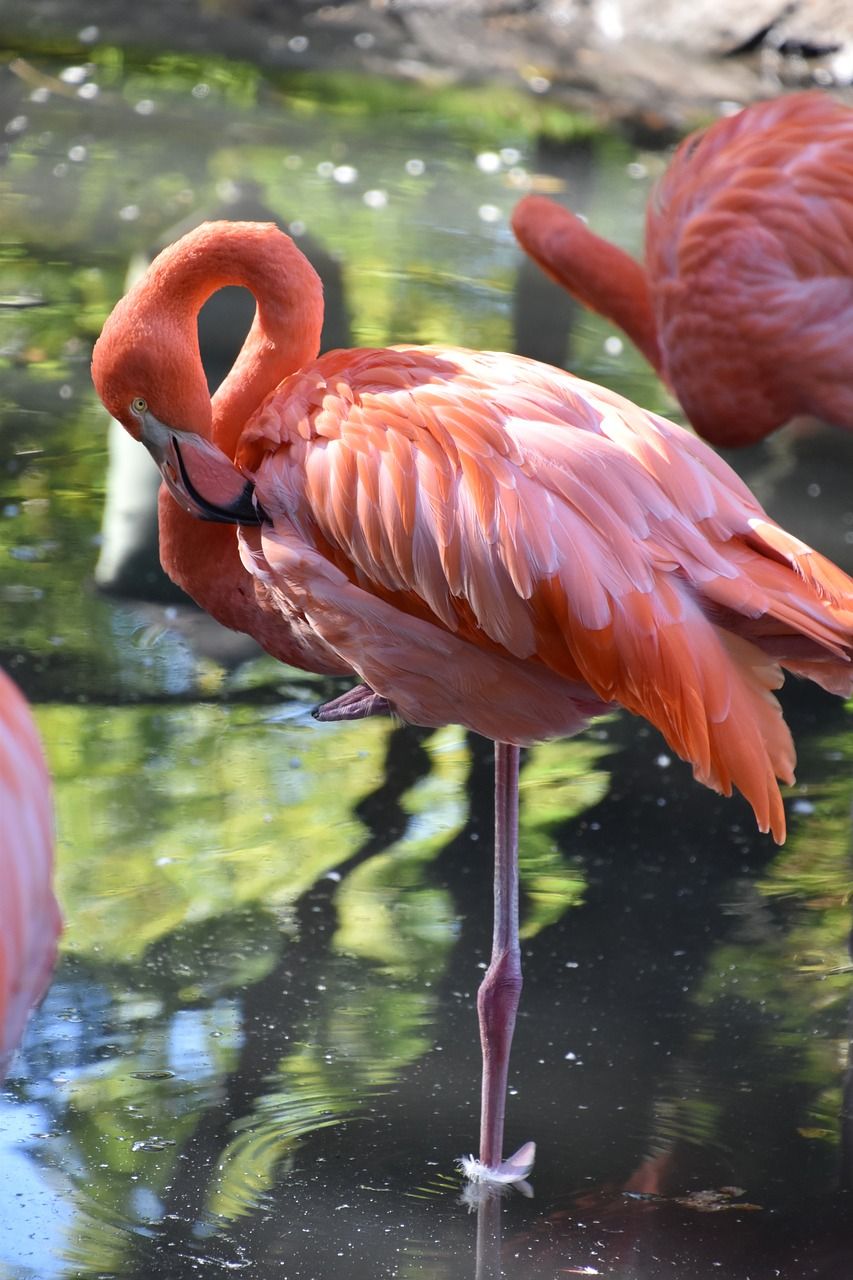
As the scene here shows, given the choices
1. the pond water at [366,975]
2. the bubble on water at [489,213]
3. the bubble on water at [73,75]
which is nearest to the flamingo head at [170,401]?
the pond water at [366,975]

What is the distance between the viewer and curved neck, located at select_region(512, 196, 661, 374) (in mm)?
3965

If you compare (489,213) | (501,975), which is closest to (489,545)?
(501,975)

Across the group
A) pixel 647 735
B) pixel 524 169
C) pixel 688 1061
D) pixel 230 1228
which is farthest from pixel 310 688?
pixel 524 169

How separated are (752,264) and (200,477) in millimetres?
1876

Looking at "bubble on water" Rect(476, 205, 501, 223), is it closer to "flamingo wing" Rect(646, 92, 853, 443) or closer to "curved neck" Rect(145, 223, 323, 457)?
"flamingo wing" Rect(646, 92, 853, 443)

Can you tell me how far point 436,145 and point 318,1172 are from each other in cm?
634

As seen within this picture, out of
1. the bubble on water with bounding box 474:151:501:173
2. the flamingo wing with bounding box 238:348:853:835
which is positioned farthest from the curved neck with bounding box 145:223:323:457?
the bubble on water with bounding box 474:151:501:173

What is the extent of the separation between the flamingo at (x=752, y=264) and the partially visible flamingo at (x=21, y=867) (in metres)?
2.48

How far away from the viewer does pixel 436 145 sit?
7824 mm

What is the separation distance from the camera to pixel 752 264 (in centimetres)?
367

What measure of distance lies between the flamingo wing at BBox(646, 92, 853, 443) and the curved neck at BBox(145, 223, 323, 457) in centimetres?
155

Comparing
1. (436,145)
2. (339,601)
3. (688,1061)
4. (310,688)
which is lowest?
(436,145)

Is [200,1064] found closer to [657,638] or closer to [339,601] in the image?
[339,601]

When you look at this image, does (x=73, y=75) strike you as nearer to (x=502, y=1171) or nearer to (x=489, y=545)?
(x=489, y=545)
